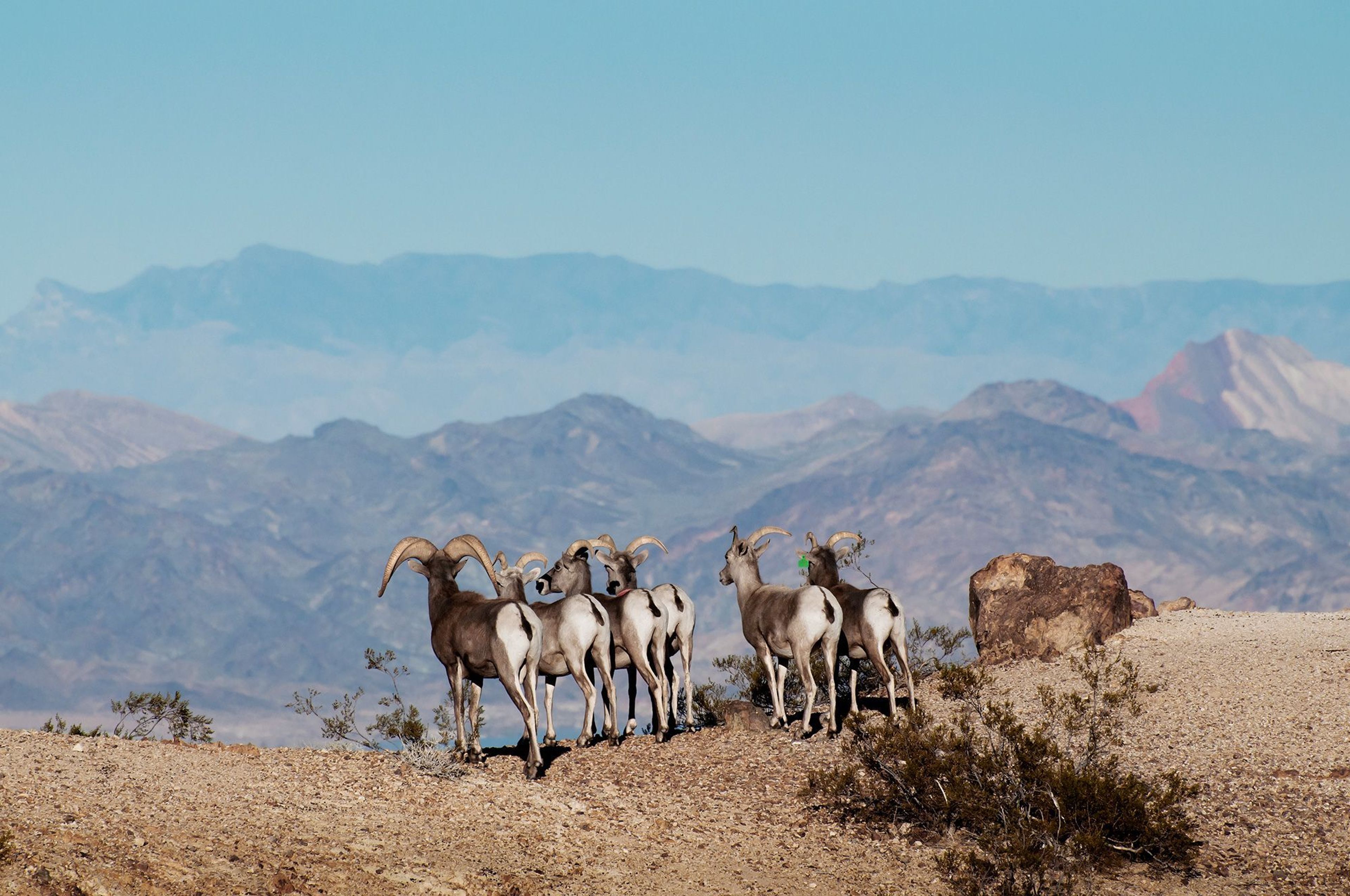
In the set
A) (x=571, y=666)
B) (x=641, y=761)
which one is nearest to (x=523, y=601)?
(x=571, y=666)

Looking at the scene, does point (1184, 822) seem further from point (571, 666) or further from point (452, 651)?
point (452, 651)

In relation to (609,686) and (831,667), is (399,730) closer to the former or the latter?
(609,686)

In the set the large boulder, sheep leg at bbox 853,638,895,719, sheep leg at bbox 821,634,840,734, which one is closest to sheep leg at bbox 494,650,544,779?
sheep leg at bbox 821,634,840,734

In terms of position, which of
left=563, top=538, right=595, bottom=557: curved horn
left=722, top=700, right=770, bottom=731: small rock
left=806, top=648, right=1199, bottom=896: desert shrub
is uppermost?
left=563, top=538, right=595, bottom=557: curved horn

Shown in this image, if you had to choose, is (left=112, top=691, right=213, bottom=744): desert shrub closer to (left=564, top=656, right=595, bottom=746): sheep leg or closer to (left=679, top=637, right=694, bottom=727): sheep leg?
(left=564, top=656, right=595, bottom=746): sheep leg

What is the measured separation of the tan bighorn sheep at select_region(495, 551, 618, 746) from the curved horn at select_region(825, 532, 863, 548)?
371cm

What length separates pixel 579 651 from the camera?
20.2 m

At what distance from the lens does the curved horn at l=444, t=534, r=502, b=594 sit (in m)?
20.6

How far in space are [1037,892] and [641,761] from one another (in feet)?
18.9

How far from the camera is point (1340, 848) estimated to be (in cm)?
1648

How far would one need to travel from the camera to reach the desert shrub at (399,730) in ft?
61.7

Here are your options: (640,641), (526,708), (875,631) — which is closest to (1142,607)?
(875,631)

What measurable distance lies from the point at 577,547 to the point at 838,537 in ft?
13.2

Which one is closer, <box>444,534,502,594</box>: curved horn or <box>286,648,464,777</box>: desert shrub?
<box>286,648,464,777</box>: desert shrub
